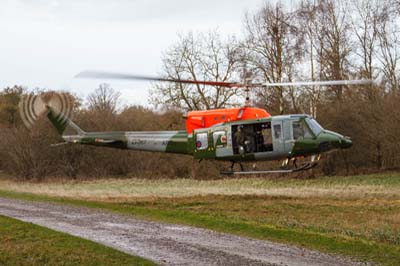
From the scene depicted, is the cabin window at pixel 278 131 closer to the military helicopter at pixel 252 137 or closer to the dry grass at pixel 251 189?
the military helicopter at pixel 252 137

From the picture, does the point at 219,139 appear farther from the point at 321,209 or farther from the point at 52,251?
the point at 52,251

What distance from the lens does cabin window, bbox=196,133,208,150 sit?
19625mm

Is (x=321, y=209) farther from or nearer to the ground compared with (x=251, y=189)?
farther from the ground

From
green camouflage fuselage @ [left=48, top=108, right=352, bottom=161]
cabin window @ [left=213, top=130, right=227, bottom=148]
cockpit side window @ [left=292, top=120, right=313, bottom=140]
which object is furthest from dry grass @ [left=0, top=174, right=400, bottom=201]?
cabin window @ [left=213, top=130, right=227, bottom=148]

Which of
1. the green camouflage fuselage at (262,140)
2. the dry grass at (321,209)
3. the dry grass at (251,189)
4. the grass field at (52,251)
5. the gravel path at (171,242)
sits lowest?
the dry grass at (251,189)

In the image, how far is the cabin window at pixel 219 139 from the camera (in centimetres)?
1916

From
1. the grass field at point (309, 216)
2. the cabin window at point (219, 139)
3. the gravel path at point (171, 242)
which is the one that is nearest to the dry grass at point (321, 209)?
the grass field at point (309, 216)

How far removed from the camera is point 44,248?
10305mm

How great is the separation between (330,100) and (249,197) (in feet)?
55.4

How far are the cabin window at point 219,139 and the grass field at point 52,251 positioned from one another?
26.7ft

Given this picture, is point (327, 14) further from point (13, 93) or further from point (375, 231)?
point (13, 93)

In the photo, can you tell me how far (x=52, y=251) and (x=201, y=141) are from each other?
33.8 feet

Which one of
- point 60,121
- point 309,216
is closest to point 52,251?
point 309,216

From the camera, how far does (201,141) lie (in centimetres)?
1973
